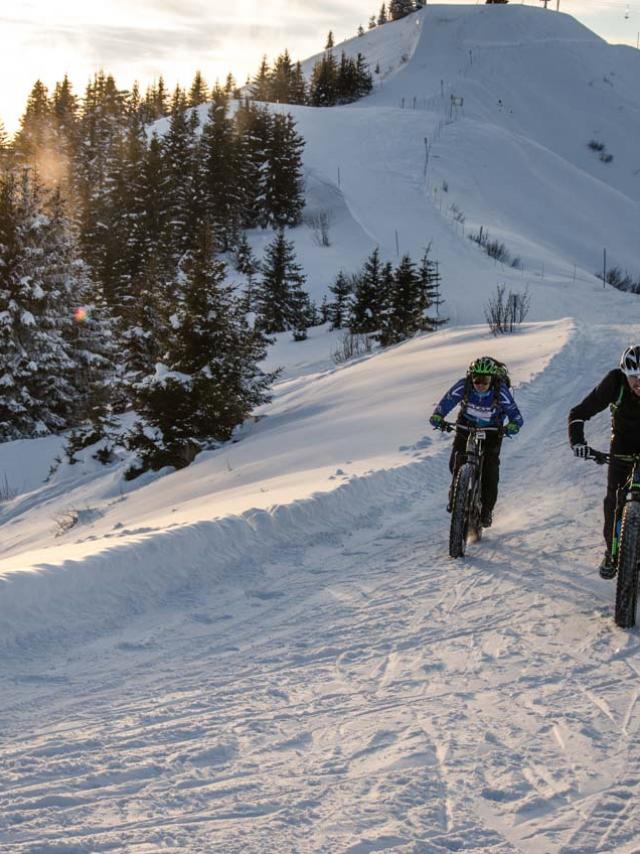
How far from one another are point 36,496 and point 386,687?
1341 centimetres

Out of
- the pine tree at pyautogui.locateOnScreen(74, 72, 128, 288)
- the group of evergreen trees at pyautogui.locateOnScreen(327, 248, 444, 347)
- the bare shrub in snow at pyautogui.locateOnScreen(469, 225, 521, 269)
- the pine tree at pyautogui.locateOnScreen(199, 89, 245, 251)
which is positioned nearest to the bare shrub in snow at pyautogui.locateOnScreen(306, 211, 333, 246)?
the pine tree at pyautogui.locateOnScreen(199, 89, 245, 251)

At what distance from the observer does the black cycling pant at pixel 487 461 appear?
296 inches

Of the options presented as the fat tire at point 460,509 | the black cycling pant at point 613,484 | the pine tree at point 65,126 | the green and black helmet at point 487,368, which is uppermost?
the pine tree at point 65,126

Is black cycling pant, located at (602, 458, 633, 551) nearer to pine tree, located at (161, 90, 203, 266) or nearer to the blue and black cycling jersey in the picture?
the blue and black cycling jersey

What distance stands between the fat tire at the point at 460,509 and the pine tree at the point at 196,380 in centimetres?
898

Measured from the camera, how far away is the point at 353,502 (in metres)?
8.70

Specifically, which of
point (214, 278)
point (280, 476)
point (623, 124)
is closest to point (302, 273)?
point (214, 278)

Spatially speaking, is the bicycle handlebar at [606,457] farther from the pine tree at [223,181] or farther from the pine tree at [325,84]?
the pine tree at [325,84]

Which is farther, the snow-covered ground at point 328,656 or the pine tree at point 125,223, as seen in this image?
the pine tree at point 125,223

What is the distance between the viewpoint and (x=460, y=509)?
7230 millimetres

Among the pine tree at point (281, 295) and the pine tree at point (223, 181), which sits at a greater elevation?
the pine tree at point (223, 181)

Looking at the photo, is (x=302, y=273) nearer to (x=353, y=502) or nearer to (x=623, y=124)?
(x=353, y=502)

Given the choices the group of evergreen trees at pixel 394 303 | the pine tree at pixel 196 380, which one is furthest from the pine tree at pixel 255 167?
the pine tree at pixel 196 380

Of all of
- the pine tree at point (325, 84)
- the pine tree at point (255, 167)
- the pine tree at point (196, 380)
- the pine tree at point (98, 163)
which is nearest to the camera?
the pine tree at point (196, 380)
